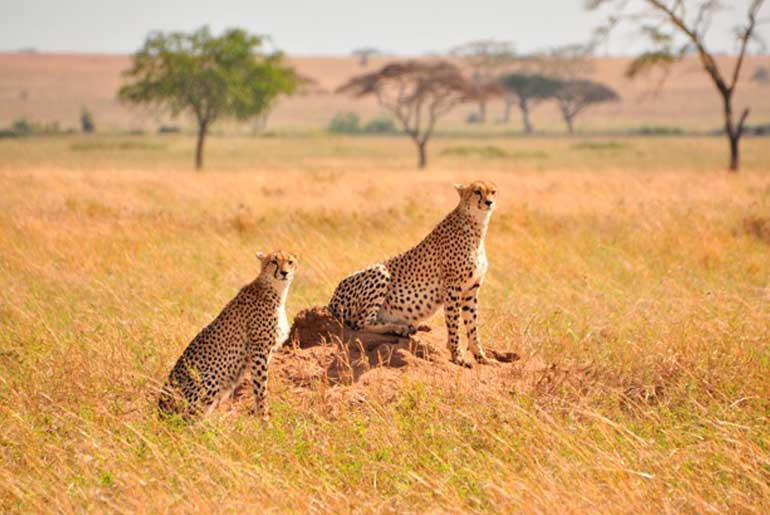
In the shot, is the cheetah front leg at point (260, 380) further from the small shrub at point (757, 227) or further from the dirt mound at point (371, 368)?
the small shrub at point (757, 227)

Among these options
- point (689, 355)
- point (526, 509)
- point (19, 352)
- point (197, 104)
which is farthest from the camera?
point (197, 104)

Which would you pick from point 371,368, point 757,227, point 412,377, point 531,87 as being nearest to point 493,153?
point 757,227

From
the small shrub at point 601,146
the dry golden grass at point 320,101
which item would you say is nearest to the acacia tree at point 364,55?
the dry golden grass at point 320,101

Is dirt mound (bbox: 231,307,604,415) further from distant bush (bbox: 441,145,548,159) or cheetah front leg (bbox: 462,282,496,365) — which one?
distant bush (bbox: 441,145,548,159)

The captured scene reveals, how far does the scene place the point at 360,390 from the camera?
210 inches

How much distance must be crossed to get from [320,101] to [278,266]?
85.2 meters

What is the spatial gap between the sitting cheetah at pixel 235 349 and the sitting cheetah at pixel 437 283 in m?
0.76

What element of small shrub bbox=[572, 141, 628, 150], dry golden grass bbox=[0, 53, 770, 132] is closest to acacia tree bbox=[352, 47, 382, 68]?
dry golden grass bbox=[0, 53, 770, 132]

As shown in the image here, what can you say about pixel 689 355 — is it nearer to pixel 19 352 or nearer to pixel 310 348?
pixel 310 348

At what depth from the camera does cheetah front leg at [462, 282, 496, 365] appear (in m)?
6.00

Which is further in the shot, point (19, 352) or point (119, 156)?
point (119, 156)

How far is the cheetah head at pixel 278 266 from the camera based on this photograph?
5324 millimetres

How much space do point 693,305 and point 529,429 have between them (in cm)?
313

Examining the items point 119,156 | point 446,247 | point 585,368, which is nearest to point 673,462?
point 585,368
